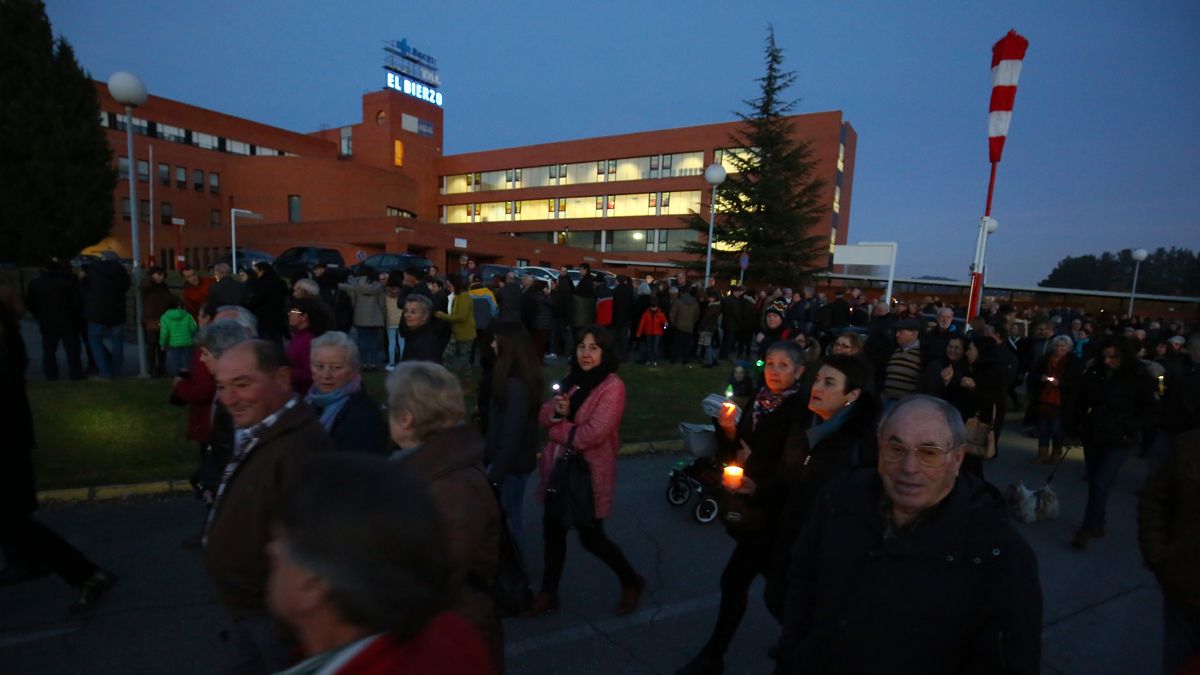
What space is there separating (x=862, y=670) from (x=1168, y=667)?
1.90m

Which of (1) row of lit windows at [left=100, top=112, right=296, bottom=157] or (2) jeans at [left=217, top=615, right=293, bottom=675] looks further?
(1) row of lit windows at [left=100, top=112, right=296, bottom=157]

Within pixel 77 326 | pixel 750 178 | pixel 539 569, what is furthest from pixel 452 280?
pixel 750 178

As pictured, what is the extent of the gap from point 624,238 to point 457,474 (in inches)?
2170

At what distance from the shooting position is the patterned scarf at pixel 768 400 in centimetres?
316

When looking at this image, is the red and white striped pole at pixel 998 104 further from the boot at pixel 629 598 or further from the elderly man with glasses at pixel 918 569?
the elderly man with glasses at pixel 918 569

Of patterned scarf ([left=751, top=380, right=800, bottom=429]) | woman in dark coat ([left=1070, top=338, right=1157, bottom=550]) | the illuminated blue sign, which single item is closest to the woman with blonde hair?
patterned scarf ([left=751, top=380, right=800, bottom=429])

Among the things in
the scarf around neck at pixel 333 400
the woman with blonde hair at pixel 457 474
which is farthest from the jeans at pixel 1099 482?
the scarf around neck at pixel 333 400

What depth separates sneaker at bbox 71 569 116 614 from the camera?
3484 millimetres

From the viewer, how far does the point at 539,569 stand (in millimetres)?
4352

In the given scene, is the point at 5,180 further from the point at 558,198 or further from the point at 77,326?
the point at 558,198

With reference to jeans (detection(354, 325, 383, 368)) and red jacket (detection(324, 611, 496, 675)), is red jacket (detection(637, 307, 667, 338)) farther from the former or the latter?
red jacket (detection(324, 611, 496, 675))

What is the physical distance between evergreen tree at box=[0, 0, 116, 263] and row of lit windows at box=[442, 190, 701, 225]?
25.9 meters

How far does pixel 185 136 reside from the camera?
4897cm

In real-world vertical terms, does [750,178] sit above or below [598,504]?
above
